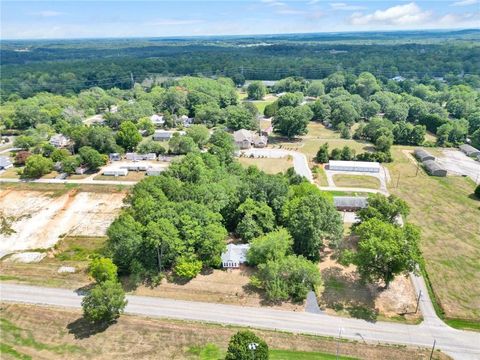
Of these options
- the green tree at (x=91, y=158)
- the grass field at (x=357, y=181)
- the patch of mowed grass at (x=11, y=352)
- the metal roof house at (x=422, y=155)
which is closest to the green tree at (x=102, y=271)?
the patch of mowed grass at (x=11, y=352)

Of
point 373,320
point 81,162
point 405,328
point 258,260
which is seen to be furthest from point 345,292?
point 81,162

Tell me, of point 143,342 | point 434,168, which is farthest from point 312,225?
point 434,168

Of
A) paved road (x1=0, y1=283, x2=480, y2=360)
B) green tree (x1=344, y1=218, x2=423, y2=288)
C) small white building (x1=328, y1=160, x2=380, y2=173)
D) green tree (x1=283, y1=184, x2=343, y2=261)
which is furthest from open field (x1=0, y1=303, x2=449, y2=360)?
small white building (x1=328, y1=160, x2=380, y2=173)

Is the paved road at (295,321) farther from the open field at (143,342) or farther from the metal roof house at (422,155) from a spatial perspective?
the metal roof house at (422,155)

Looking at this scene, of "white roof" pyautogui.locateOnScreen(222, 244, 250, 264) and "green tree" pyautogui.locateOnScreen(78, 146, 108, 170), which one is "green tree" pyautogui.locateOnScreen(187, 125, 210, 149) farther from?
"white roof" pyautogui.locateOnScreen(222, 244, 250, 264)

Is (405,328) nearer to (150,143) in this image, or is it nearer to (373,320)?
(373,320)

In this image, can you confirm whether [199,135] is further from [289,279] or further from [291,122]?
[289,279]
